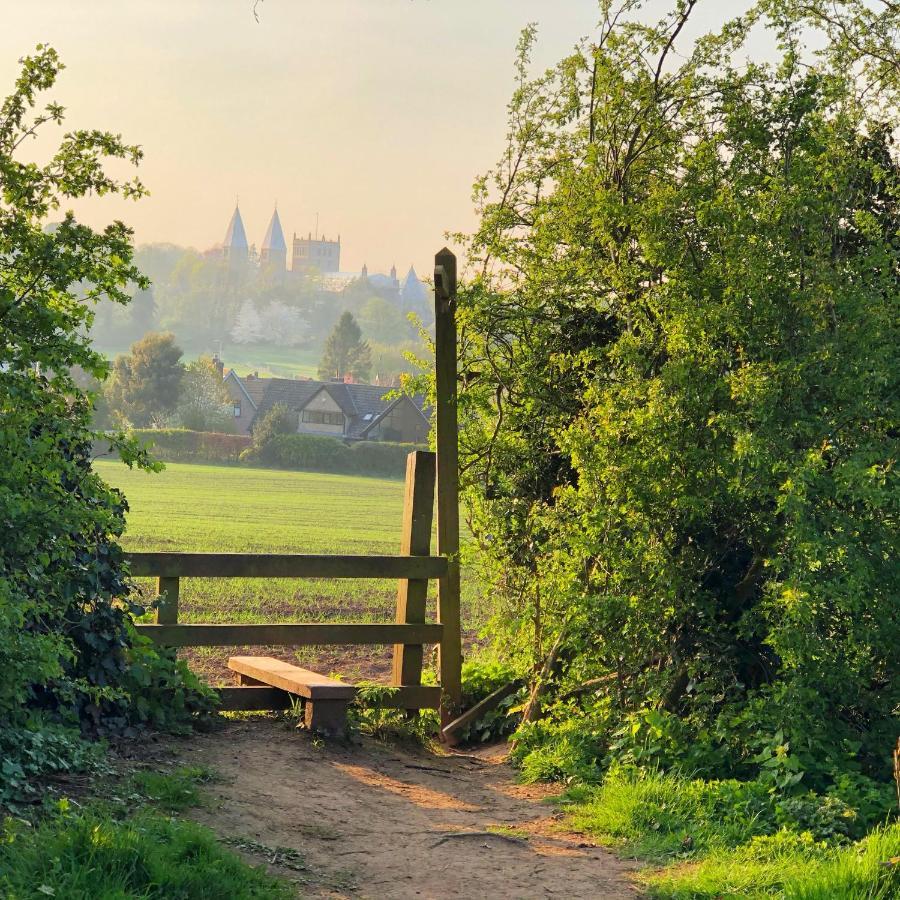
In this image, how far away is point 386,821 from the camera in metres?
6.98

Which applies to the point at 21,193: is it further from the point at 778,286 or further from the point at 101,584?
the point at 778,286

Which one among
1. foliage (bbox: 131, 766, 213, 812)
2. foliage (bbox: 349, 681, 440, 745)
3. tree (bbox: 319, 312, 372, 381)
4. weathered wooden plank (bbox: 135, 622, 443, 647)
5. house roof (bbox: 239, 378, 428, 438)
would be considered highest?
tree (bbox: 319, 312, 372, 381)

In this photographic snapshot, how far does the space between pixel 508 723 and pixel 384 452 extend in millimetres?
62838

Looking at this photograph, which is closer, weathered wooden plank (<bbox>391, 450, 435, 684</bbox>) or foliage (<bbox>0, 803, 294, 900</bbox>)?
foliage (<bbox>0, 803, 294, 900</bbox>)

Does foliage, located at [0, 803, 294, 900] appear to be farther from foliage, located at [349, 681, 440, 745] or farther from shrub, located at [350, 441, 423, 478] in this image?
shrub, located at [350, 441, 423, 478]

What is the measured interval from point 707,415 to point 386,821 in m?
3.60

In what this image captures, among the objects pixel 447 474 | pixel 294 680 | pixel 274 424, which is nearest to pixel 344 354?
pixel 274 424

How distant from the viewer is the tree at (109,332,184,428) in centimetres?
Result: 8725

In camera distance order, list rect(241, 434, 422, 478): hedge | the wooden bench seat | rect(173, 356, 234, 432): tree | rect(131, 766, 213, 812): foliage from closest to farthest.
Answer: rect(131, 766, 213, 812): foliage, the wooden bench seat, rect(241, 434, 422, 478): hedge, rect(173, 356, 234, 432): tree

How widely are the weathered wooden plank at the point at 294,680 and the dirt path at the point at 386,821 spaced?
327 mm

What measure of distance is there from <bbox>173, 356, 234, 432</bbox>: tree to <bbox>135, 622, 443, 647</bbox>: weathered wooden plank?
70.8 meters

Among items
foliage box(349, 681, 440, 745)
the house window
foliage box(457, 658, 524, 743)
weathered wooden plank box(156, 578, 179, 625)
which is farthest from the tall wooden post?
the house window

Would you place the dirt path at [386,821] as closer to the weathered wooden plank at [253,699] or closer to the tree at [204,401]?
the weathered wooden plank at [253,699]

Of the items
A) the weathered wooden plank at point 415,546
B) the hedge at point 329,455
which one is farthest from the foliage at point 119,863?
the hedge at point 329,455
